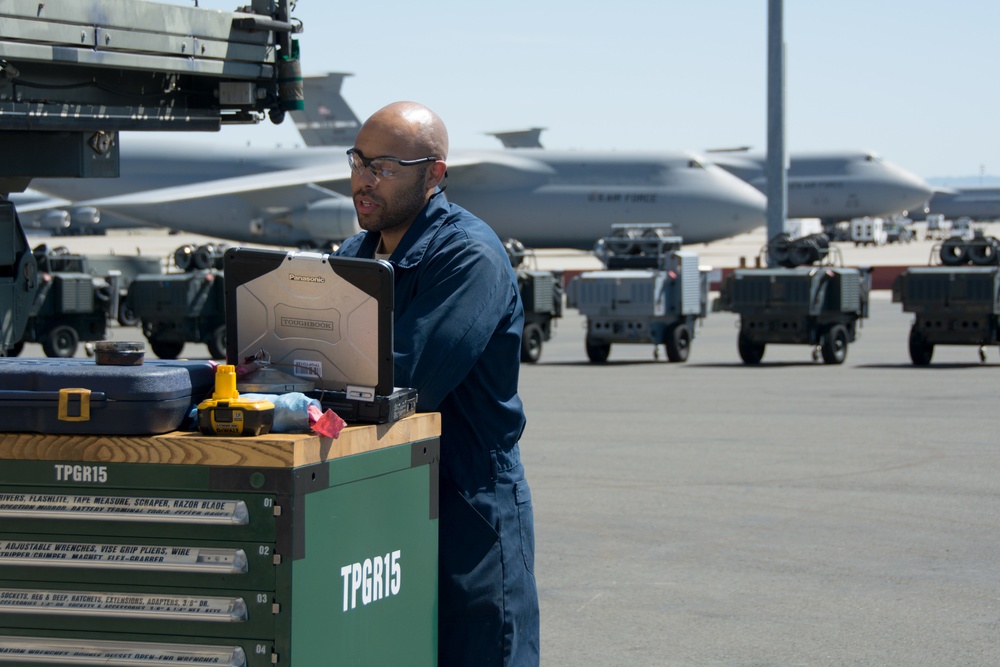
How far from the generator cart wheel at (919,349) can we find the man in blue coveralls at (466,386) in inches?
587

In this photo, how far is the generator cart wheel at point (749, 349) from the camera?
1817cm

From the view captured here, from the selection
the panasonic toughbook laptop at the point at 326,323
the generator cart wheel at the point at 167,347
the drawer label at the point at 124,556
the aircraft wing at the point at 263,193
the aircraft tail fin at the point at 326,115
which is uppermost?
the aircraft tail fin at the point at 326,115

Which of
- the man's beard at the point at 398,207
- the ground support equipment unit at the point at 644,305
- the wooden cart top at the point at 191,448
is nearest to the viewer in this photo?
the wooden cart top at the point at 191,448

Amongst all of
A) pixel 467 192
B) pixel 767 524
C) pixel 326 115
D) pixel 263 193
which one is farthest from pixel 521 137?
pixel 767 524

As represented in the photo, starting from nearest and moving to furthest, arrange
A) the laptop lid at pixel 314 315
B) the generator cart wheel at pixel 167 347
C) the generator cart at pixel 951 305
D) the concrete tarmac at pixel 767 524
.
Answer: the laptop lid at pixel 314 315 < the concrete tarmac at pixel 767 524 < the generator cart at pixel 951 305 < the generator cart wheel at pixel 167 347

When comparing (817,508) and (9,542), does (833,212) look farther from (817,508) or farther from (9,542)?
(9,542)

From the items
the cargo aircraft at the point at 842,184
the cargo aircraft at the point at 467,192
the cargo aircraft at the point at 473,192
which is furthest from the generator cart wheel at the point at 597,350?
the cargo aircraft at the point at 842,184

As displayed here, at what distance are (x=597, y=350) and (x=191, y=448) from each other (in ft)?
52.8

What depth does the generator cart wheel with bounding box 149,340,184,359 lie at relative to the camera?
2028cm

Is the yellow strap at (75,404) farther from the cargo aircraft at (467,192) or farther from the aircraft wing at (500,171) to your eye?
the aircraft wing at (500,171)

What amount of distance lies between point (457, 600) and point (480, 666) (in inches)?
6.8

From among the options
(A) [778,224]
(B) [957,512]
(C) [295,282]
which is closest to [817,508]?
(B) [957,512]

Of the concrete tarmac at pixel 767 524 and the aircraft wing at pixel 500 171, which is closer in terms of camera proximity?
the concrete tarmac at pixel 767 524

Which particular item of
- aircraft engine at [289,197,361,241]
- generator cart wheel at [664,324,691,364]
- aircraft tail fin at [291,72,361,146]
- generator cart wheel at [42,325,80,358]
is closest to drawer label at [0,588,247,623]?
generator cart wheel at [664,324,691,364]
